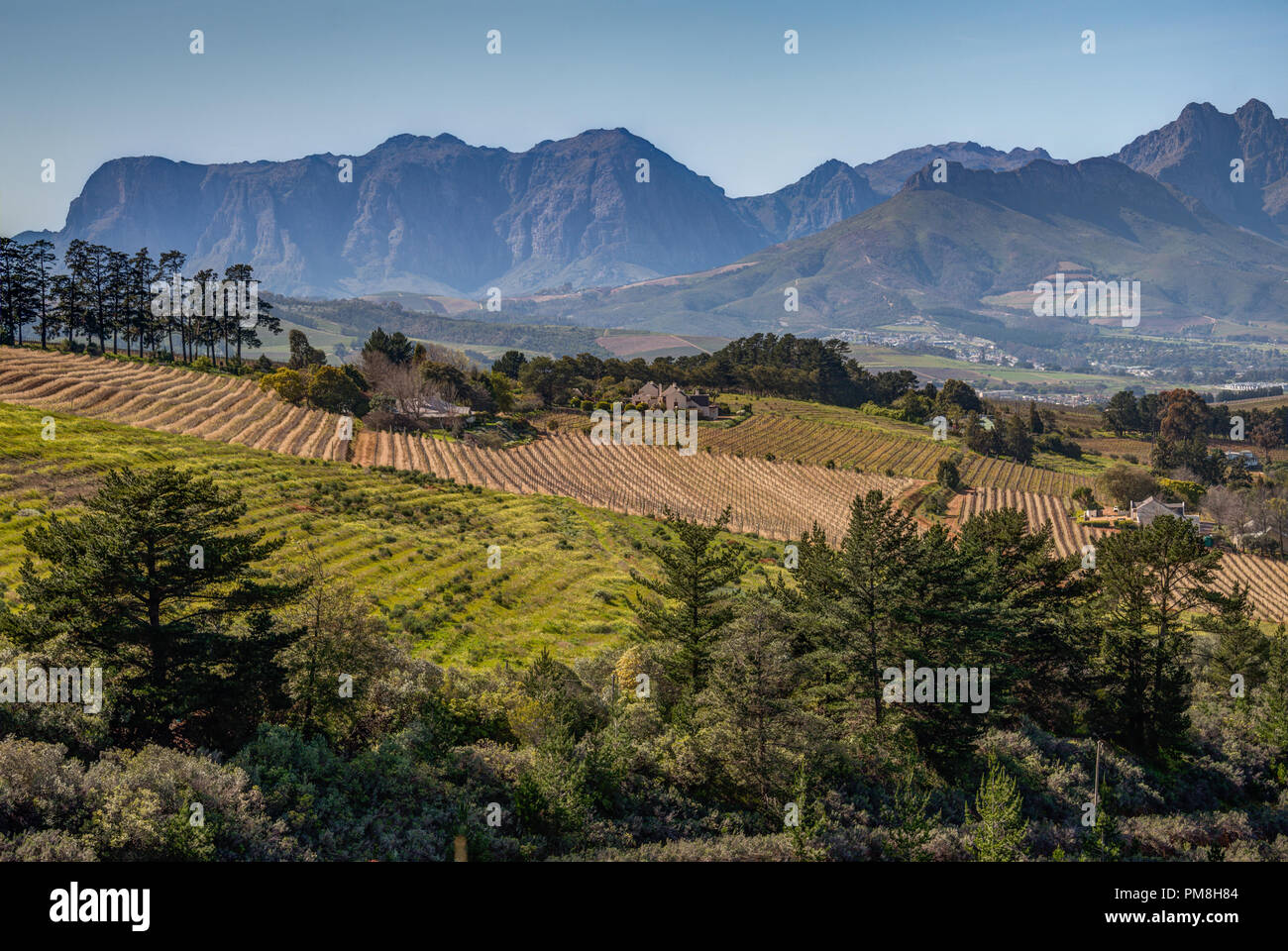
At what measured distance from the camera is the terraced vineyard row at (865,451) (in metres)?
122

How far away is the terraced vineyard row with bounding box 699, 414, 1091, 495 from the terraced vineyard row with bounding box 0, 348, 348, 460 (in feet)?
184

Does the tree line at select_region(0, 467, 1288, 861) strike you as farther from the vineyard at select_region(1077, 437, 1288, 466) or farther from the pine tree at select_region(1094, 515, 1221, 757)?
the vineyard at select_region(1077, 437, 1288, 466)

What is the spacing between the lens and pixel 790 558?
43.9 meters

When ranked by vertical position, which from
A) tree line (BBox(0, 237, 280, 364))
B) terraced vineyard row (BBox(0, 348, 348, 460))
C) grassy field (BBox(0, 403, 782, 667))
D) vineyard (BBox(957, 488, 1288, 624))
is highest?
tree line (BBox(0, 237, 280, 364))

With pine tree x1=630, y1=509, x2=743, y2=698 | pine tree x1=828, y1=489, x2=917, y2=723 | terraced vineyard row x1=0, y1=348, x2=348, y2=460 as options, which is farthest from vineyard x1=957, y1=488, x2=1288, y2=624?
terraced vineyard row x1=0, y1=348, x2=348, y2=460

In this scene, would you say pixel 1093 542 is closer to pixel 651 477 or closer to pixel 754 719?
pixel 651 477

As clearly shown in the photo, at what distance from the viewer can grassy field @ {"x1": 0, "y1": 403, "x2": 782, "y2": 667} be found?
4225 cm

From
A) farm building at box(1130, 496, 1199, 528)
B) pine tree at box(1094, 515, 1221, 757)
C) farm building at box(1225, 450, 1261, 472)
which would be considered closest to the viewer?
pine tree at box(1094, 515, 1221, 757)

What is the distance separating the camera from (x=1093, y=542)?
94.2 m

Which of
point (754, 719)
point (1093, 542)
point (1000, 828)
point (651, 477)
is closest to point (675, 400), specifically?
point (651, 477)

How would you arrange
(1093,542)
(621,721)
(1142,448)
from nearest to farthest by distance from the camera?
(621,721)
(1093,542)
(1142,448)

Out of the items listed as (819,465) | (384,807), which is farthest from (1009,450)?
(384,807)

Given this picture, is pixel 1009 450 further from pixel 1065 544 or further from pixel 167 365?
pixel 167 365

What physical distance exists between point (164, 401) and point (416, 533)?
43893 millimetres
